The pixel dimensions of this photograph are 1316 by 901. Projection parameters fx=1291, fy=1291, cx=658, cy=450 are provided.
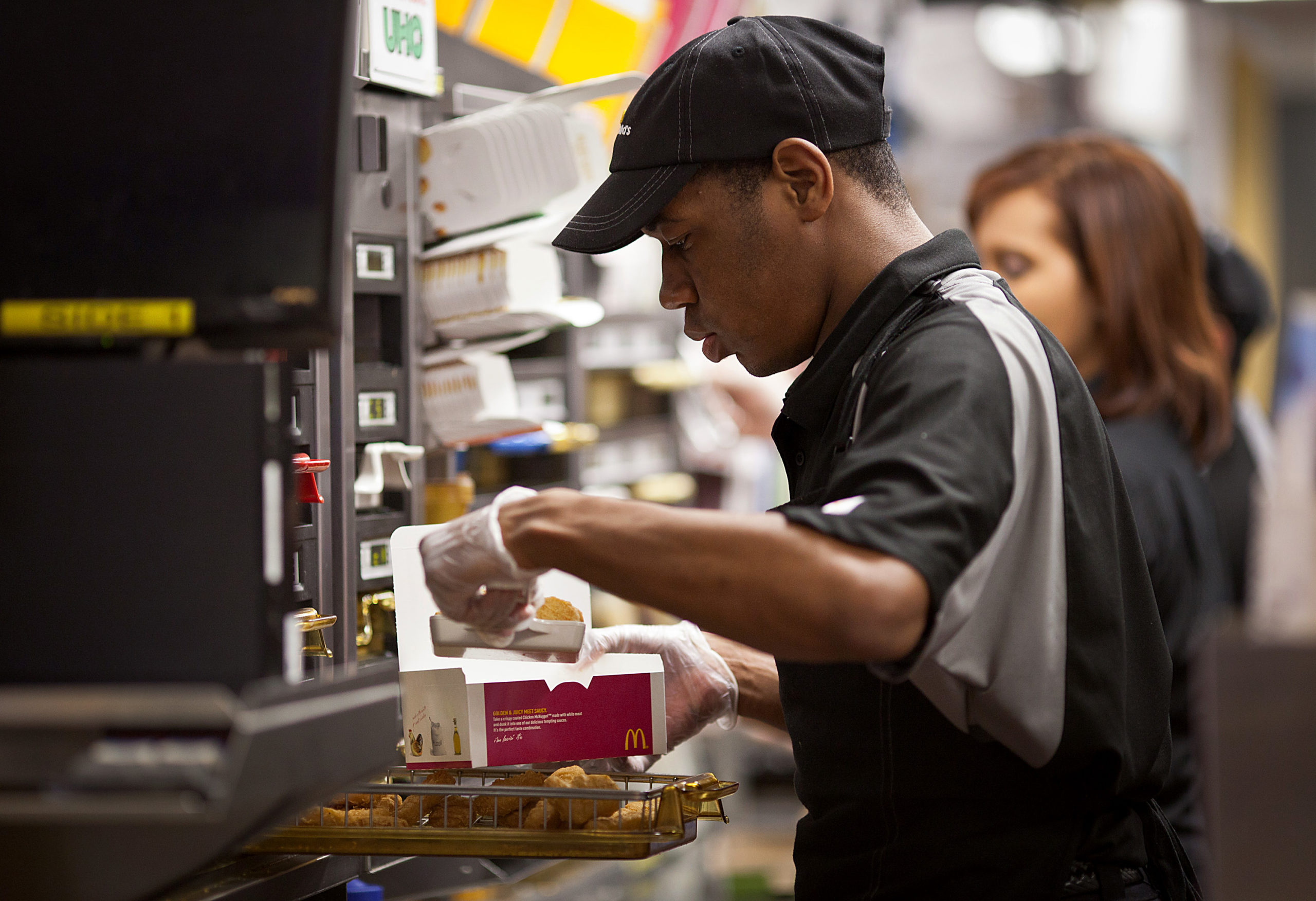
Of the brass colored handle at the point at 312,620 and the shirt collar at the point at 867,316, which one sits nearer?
the shirt collar at the point at 867,316

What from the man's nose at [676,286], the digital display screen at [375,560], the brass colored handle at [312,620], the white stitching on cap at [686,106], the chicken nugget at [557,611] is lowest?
the brass colored handle at [312,620]

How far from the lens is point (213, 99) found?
1.11 metres

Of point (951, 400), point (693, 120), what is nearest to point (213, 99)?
point (693, 120)

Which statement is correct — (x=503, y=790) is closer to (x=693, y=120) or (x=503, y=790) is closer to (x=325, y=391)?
(x=325, y=391)

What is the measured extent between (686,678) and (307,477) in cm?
63

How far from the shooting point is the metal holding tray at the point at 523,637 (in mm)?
1522

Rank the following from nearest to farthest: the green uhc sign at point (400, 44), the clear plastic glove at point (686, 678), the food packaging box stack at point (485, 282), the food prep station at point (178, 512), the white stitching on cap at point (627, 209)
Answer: the food prep station at point (178, 512) → the white stitching on cap at point (627, 209) → the clear plastic glove at point (686, 678) → the green uhc sign at point (400, 44) → the food packaging box stack at point (485, 282)

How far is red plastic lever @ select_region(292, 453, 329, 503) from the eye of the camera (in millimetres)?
1766

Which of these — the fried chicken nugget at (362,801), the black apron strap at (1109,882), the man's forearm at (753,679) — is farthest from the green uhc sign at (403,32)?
the black apron strap at (1109,882)

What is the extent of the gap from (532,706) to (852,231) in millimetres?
749

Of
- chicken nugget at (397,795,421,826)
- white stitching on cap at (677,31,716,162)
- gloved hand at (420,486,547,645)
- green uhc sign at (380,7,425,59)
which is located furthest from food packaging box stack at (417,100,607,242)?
chicken nugget at (397,795,421,826)

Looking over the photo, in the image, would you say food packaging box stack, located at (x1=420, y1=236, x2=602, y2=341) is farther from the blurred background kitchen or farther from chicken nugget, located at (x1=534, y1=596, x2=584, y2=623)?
chicken nugget, located at (x1=534, y1=596, x2=584, y2=623)

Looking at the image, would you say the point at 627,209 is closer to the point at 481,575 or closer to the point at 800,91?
the point at 800,91

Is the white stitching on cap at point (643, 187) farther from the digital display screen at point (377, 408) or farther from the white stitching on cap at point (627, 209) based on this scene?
the digital display screen at point (377, 408)
